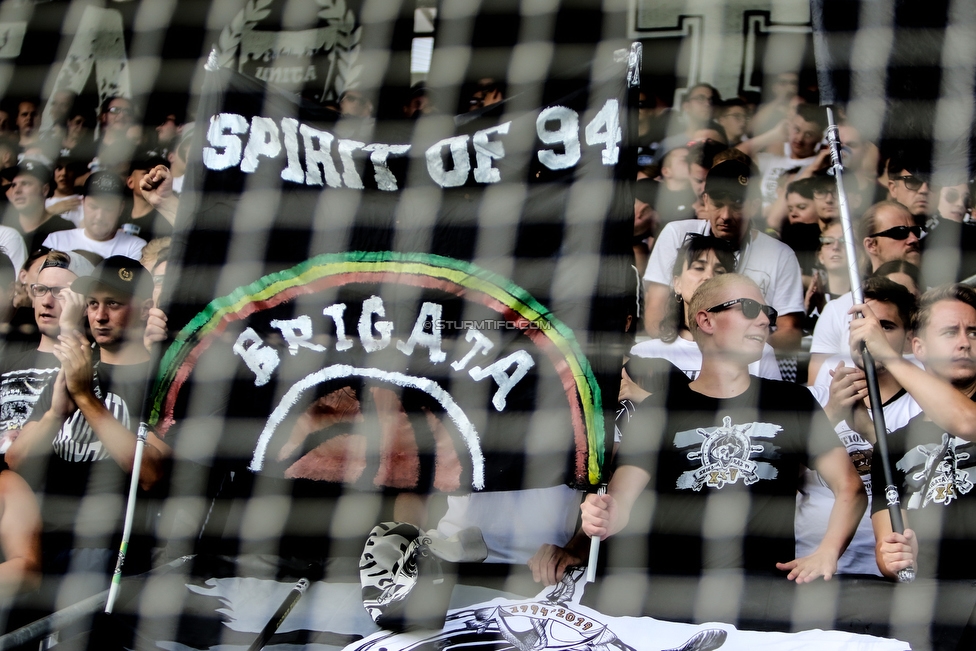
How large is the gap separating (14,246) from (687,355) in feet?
4.48

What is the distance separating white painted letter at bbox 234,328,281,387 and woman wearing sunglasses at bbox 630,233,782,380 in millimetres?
578

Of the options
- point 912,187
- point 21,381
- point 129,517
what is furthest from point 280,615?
point 912,187

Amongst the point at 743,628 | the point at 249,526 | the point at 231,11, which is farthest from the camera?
the point at 231,11

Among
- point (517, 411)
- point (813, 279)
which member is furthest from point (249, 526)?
point (813, 279)

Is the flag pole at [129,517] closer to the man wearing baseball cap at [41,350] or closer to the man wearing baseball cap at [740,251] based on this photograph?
the man wearing baseball cap at [41,350]

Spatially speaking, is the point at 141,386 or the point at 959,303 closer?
the point at 959,303

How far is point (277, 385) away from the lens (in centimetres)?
137

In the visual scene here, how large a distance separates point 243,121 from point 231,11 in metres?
1.03

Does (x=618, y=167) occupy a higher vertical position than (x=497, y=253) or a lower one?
higher

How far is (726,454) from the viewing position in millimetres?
1364

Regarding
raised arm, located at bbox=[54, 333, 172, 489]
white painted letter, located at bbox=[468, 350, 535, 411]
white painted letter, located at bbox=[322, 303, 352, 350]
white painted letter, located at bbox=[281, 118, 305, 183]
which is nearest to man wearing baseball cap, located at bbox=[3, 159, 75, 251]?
raised arm, located at bbox=[54, 333, 172, 489]

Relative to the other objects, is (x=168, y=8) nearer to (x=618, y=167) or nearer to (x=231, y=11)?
(x=231, y=11)

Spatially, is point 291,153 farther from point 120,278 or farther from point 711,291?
point 711,291

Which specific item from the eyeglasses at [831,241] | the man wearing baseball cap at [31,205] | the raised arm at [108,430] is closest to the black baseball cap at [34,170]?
the man wearing baseball cap at [31,205]
